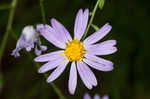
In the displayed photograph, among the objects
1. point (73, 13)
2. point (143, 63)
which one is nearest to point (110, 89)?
point (143, 63)

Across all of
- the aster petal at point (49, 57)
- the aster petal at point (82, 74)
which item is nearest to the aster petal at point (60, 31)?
the aster petal at point (49, 57)

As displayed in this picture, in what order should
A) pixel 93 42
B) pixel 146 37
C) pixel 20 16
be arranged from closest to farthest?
1. pixel 93 42
2. pixel 146 37
3. pixel 20 16

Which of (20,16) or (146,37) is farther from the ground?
(20,16)

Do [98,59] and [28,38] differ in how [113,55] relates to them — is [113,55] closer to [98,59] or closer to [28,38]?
[98,59]

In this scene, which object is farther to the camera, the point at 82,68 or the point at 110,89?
the point at 110,89

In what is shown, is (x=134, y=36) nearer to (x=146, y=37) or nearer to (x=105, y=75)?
(x=146, y=37)

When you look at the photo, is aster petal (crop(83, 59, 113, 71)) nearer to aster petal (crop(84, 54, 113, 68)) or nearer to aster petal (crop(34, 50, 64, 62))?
aster petal (crop(84, 54, 113, 68))

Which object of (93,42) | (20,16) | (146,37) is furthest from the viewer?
(20,16)

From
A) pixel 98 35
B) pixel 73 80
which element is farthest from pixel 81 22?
pixel 73 80
